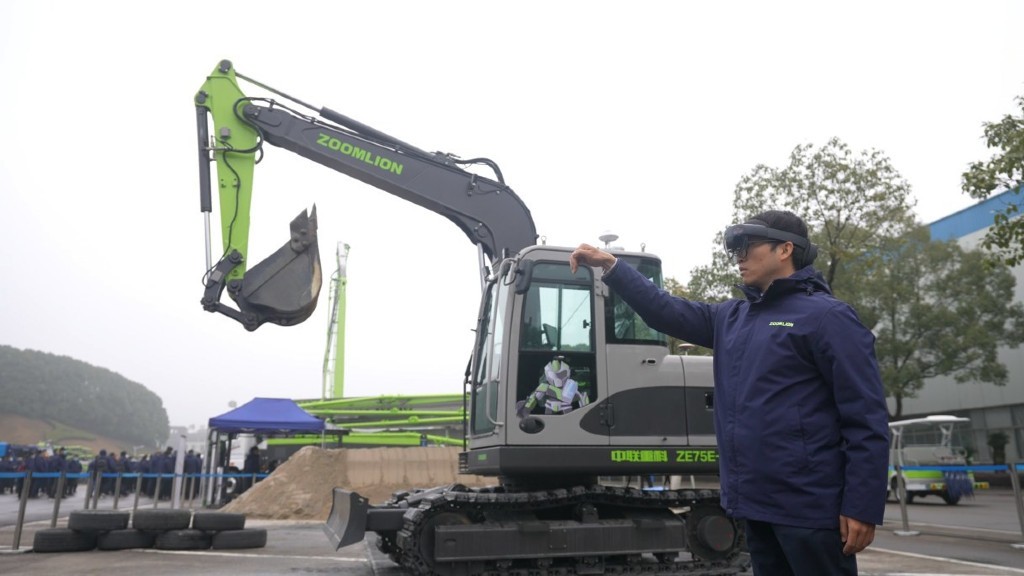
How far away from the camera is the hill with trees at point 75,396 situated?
108375mm

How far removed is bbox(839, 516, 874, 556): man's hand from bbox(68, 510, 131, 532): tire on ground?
374 inches

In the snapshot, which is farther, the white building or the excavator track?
the white building

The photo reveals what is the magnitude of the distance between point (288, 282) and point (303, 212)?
2.75 feet

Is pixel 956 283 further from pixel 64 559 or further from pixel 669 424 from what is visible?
pixel 64 559

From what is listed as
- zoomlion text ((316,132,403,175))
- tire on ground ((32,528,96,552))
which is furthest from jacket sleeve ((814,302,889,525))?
tire on ground ((32,528,96,552))

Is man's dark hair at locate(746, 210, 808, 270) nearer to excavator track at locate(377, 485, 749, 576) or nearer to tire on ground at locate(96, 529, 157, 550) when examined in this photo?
excavator track at locate(377, 485, 749, 576)

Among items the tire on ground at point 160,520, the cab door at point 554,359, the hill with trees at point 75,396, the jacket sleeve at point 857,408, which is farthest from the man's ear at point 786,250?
the hill with trees at point 75,396

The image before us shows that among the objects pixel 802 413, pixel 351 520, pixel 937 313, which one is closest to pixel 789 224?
pixel 802 413

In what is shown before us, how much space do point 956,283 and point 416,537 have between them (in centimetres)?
2970

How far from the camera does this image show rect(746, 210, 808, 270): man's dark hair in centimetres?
261

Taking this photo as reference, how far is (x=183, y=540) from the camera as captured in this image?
366 inches

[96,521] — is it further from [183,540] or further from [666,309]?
[666,309]

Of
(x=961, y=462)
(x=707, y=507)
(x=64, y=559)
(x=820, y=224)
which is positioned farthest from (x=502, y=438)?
(x=961, y=462)

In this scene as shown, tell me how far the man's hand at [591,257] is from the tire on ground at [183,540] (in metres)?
8.34
